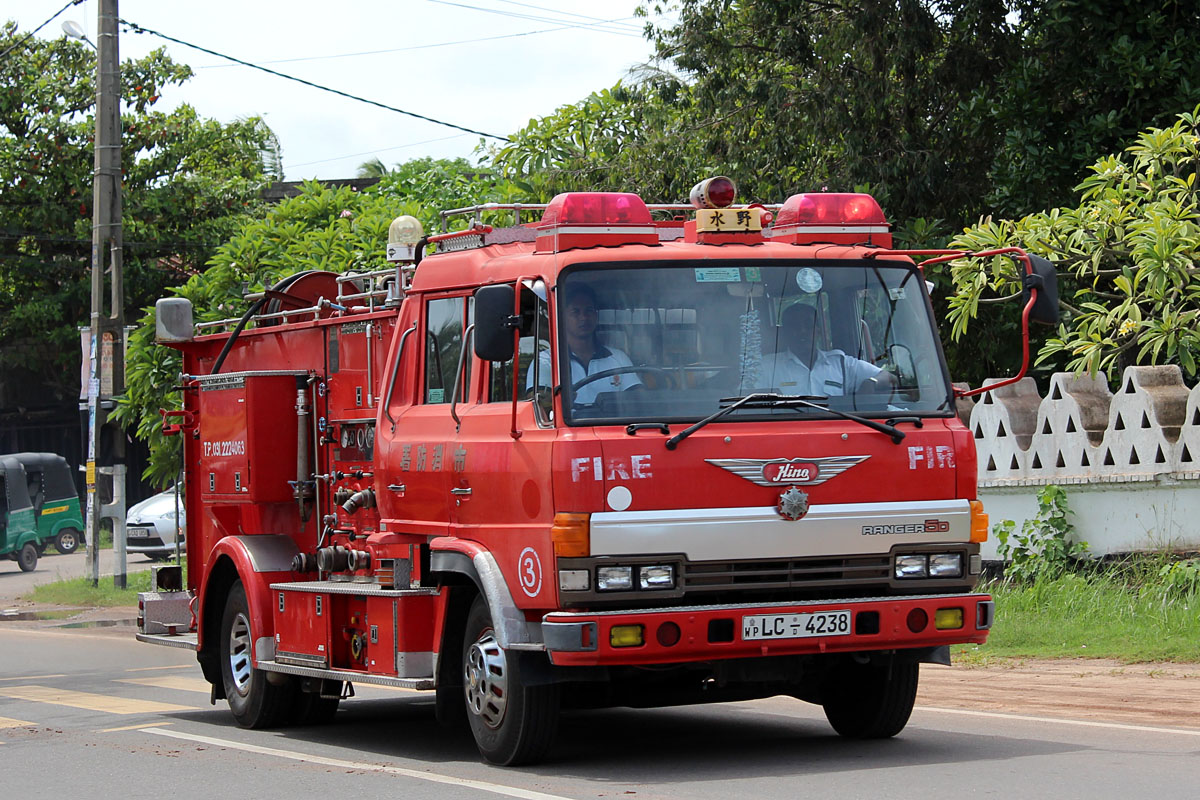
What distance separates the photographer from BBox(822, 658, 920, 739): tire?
9148 millimetres

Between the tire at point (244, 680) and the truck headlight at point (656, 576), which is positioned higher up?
the truck headlight at point (656, 576)

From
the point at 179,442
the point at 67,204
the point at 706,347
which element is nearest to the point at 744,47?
the point at 179,442

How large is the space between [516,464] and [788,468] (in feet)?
4.23

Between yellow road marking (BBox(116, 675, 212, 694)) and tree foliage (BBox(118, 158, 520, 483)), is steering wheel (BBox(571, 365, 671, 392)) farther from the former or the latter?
tree foliage (BBox(118, 158, 520, 483))

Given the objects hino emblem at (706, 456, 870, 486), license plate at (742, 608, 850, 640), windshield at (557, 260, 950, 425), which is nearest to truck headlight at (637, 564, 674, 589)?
license plate at (742, 608, 850, 640)

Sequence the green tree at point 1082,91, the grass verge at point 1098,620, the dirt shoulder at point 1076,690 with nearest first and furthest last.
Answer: the dirt shoulder at point 1076,690, the grass verge at point 1098,620, the green tree at point 1082,91

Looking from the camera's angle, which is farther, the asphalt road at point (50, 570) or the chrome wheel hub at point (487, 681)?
the asphalt road at point (50, 570)

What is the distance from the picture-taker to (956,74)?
67.9 ft

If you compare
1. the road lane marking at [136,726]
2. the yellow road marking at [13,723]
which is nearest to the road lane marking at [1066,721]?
the road lane marking at [136,726]

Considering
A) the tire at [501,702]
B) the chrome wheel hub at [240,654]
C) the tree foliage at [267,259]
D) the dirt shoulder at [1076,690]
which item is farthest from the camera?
the tree foliage at [267,259]

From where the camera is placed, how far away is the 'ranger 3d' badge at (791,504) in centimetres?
808

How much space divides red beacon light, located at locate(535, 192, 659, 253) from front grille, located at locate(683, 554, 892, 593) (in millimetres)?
1660

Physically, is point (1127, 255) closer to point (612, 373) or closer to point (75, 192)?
point (612, 373)

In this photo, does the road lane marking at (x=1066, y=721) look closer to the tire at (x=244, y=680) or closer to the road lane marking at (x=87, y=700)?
the tire at (x=244, y=680)
